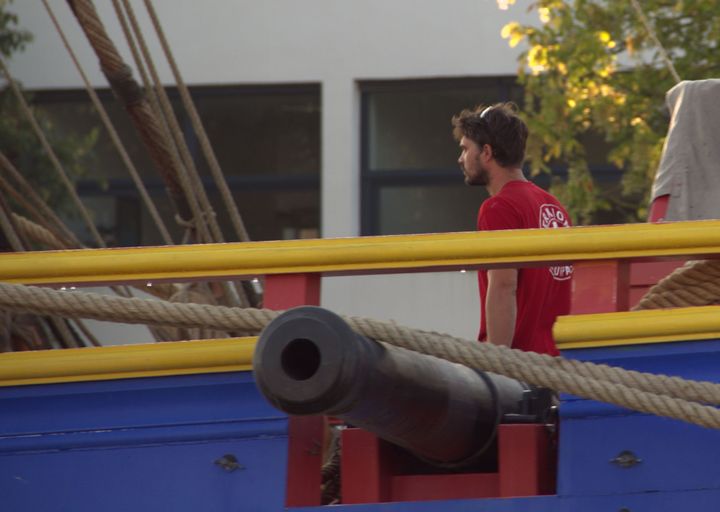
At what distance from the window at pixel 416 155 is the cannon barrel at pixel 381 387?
8345 mm

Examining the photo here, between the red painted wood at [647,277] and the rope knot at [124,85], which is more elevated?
the rope knot at [124,85]

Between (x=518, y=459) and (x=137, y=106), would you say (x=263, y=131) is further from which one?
(x=518, y=459)

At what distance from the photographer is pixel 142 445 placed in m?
3.23

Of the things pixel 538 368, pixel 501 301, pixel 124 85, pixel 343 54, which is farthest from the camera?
pixel 343 54

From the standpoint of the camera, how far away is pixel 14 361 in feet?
10.8

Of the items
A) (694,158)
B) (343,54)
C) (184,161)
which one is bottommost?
(694,158)

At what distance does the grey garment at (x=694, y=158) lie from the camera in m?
3.66

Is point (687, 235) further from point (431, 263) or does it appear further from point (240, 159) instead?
point (240, 159)

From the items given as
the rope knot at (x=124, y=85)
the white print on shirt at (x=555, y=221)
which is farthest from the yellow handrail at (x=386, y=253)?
the rope knot at (x=124, y=85)

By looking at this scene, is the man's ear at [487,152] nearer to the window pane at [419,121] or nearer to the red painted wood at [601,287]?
the red painted wood at [601,287]

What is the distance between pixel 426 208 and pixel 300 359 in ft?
30.0

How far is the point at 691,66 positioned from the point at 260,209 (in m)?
4.78

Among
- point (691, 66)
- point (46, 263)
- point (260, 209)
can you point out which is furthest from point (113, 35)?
point (46, 263)

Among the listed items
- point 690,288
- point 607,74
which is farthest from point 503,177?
point 607,74
